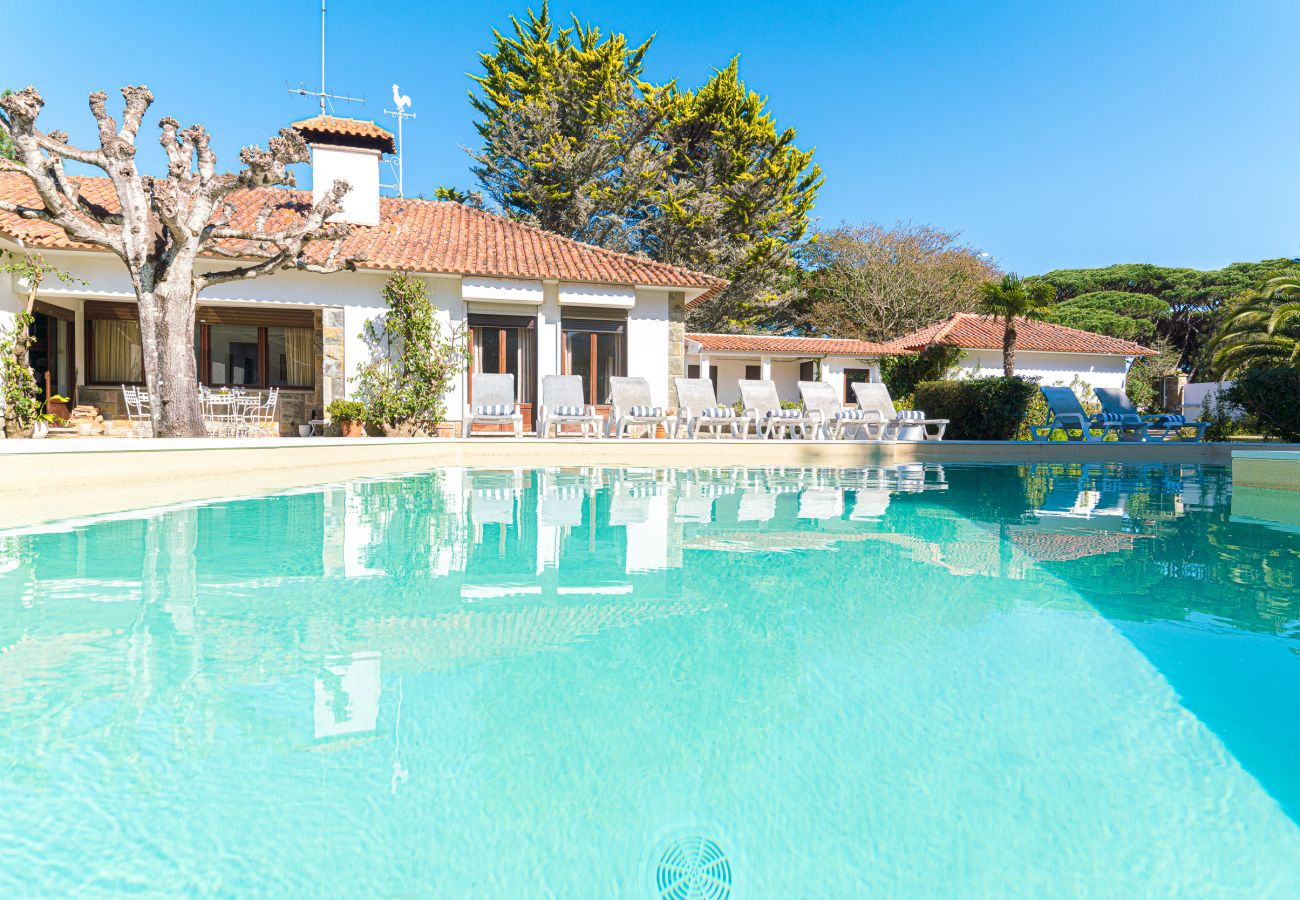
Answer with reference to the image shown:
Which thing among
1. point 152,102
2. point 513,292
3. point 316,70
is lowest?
point 513,292

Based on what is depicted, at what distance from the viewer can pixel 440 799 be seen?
1.87 m

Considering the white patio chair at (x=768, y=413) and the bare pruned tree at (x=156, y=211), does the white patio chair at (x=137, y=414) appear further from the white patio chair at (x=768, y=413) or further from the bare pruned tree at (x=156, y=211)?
the white patio chair at (x=768, y=413)

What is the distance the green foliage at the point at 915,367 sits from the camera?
28.2 m

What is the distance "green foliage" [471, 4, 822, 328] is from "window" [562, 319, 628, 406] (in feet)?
39.8

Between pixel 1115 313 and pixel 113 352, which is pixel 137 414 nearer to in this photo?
pixel 113 352

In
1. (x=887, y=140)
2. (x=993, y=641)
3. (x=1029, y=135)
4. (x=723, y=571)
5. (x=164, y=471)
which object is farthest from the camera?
(x=887, y=140)

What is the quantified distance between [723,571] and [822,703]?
194 centimetres

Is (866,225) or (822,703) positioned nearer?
(822,703)

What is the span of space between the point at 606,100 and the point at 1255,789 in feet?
92.0

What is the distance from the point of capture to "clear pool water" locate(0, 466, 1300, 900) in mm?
1654

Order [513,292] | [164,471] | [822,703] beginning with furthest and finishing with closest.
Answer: [513,292], [164,471], [822,703]

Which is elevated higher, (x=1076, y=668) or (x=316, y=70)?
(x=316, y=70)

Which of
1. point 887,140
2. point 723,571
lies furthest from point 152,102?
point 887,140

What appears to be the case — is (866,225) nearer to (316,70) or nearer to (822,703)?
(316,70)
